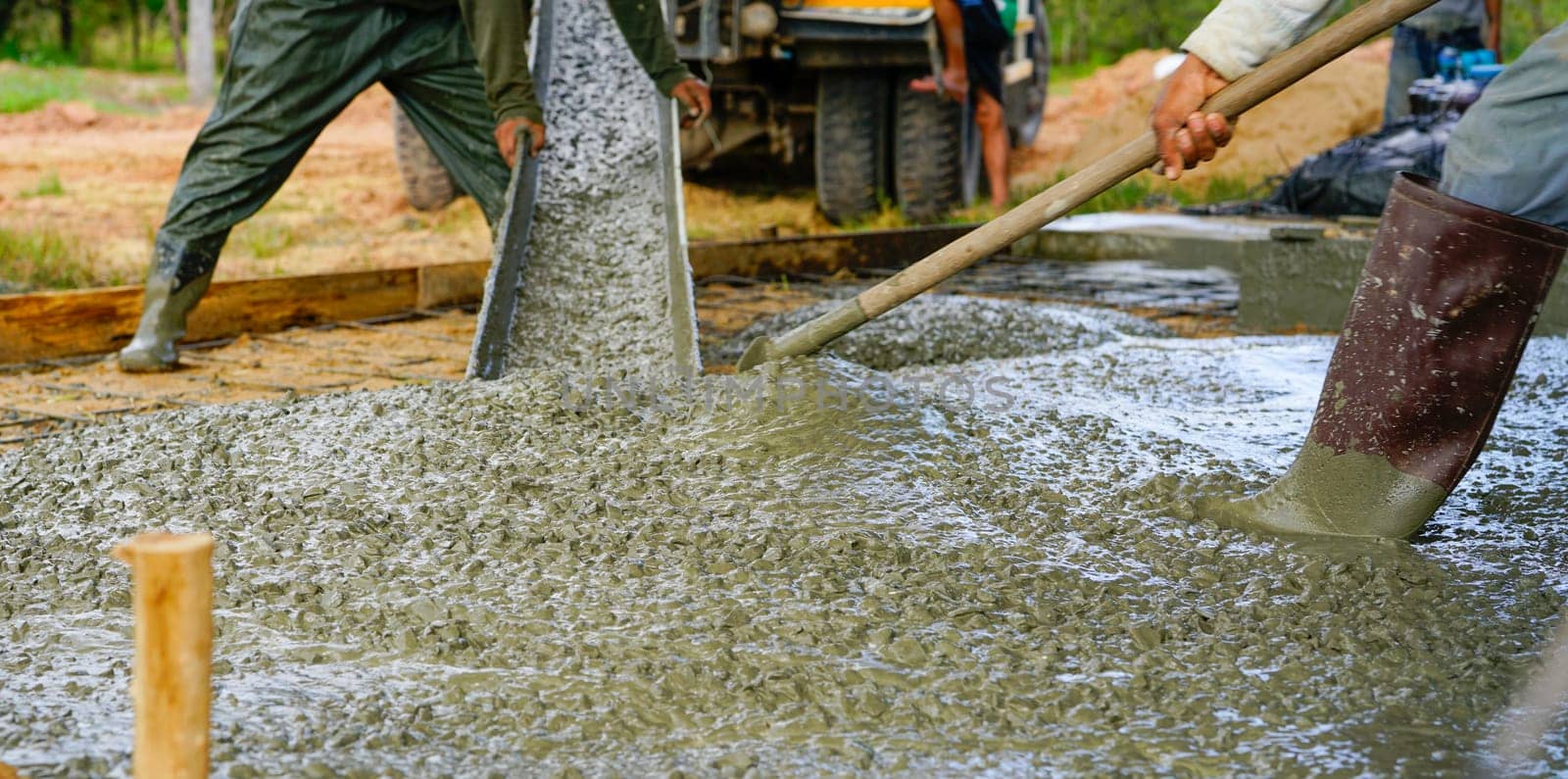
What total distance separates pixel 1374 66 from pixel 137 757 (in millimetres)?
8553

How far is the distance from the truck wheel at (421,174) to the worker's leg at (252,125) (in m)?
3.32

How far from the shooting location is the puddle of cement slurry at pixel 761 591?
143cm

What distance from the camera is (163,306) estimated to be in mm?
3564

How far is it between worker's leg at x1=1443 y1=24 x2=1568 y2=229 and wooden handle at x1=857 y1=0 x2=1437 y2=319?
6.7 inches

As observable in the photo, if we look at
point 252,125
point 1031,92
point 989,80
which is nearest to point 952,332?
point 252,125

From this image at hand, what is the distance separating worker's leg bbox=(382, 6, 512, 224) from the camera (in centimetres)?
349

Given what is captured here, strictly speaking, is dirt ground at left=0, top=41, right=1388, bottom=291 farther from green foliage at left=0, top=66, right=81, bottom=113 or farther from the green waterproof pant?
the green waterproof pant

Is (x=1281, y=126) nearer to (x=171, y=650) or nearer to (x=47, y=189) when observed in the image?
(x=47, y=189)

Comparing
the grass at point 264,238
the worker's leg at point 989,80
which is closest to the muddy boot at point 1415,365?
the worker's leg at point 989,80

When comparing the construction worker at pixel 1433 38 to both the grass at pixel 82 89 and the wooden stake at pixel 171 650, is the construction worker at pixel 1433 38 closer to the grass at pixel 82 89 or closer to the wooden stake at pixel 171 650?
the wooden stake at pixel 171 650

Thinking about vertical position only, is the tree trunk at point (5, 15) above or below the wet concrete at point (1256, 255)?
above

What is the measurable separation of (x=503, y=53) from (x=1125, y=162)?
1.61 metres

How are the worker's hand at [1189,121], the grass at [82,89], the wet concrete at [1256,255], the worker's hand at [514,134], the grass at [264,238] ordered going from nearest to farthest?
the worker's hand at [1189,121]
the worker's hand at [514,134]
the wet concrete at [1256,255]
the grass at [264,238]
the grass at [82,89]

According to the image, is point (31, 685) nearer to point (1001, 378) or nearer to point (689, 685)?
point (689, 685)
